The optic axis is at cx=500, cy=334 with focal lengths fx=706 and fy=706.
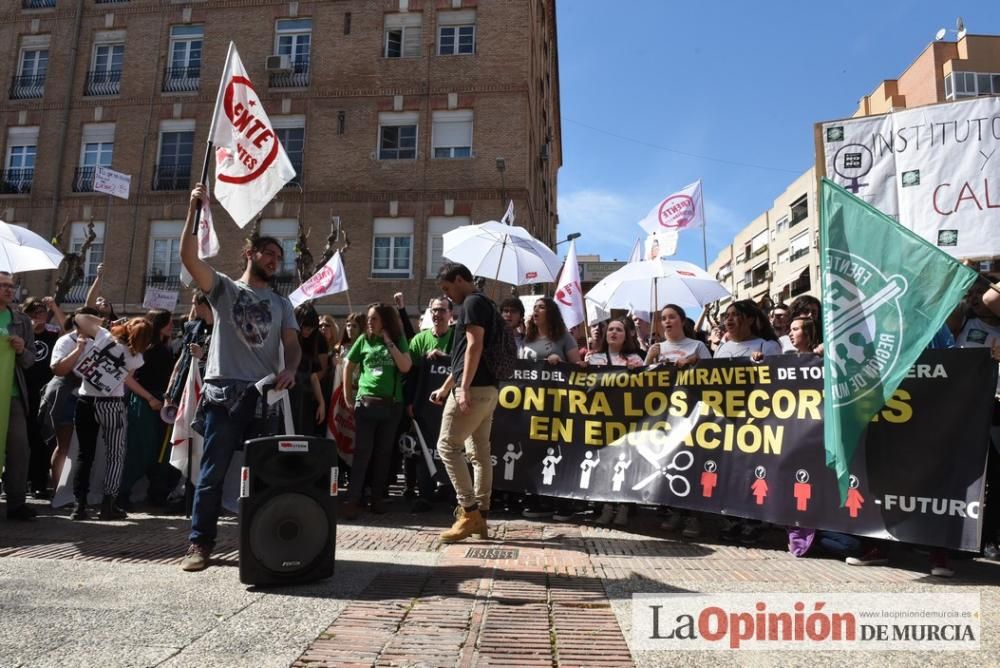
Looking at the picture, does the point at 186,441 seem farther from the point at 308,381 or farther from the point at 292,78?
the point at 292,78

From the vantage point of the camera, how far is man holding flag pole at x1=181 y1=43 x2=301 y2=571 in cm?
412

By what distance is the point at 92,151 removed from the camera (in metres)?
25.5

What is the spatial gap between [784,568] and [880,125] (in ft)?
11.7

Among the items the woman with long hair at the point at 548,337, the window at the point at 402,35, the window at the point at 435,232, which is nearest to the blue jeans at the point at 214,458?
the woman with long hair at the point at 548,337

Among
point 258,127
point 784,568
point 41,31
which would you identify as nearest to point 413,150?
point 41,31

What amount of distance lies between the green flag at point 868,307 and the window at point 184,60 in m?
25.7

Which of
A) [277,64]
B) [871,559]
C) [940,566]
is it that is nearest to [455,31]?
[277,64]

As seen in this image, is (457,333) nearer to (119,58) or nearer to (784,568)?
(784,568)

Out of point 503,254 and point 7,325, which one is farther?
point 503,254

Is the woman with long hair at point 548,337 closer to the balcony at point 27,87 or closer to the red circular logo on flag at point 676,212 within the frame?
the red circular logo on flag at point 676,212

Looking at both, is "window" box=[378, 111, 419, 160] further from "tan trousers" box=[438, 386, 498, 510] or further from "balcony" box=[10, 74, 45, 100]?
"tan trousers" box=[438, 386, 498, 510]

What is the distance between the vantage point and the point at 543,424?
6.57m

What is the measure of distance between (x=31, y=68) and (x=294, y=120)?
1095 centimetres

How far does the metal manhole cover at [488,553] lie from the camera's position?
15.2 ft
